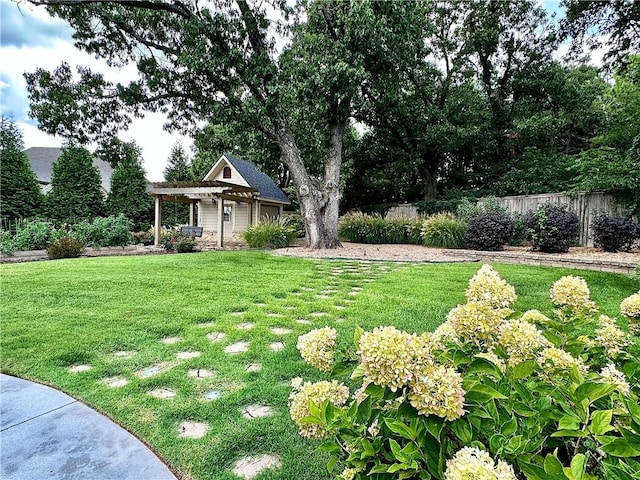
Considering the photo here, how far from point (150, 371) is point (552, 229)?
8.08 meters

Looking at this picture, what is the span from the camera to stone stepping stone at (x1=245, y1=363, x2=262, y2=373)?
2.33 m

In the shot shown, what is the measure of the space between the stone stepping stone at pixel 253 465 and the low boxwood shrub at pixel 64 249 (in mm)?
8752

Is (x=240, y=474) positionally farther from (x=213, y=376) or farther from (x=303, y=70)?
(x=303, y=70)

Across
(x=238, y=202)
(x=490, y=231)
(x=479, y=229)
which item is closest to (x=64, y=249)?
(x=238, y=202)

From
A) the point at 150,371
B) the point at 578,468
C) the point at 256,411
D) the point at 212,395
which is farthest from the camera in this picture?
the point at 150,371

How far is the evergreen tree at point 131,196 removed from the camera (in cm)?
1529

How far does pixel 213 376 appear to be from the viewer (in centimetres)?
225

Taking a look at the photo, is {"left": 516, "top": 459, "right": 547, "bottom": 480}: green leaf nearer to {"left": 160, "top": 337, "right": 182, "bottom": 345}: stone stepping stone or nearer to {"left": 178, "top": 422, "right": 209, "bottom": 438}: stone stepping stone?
{"left": 178, "top": 422, "right": 209, "bottom": 438}: stone stepping stone

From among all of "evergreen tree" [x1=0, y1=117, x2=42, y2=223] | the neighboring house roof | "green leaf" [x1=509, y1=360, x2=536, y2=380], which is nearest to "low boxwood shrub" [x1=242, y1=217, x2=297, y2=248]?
"evergreen tree" [x1=0, y1=117, x2=42, y2=223]

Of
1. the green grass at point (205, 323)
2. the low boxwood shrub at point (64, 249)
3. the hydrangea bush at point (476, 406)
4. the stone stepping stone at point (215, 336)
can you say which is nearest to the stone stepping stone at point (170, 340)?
the green grass at point (205, 323)

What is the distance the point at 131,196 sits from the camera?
51.0 ft

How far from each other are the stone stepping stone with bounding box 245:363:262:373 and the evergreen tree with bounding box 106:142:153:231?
15029mm

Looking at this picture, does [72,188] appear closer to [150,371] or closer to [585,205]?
[150,371]

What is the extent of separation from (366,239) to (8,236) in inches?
416
